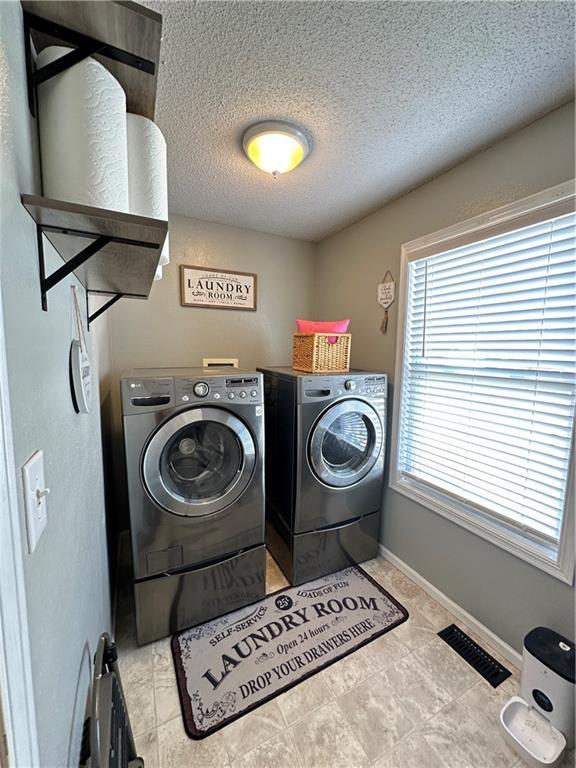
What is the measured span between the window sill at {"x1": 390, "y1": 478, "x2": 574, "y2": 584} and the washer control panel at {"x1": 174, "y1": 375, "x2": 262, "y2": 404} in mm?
1161

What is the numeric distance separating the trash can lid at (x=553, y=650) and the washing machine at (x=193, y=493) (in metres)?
1.24

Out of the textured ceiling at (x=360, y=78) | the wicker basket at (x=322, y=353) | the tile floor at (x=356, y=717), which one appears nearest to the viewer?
the textured ceiling at (x=360, y=78)

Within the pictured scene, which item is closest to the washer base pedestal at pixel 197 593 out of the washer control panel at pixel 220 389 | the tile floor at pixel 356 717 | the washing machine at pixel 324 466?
the tile floor at pixel 356 717

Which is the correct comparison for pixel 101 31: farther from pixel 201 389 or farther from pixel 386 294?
pixel 386 294

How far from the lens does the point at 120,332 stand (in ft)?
7.20

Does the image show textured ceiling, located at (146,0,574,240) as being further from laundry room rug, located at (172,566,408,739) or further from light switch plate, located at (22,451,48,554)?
laundry room rug, located at (172,566,408,739)

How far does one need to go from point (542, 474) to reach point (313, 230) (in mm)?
2217

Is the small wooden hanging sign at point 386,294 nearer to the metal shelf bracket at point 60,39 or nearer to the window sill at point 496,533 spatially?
the window sill at point 496,533

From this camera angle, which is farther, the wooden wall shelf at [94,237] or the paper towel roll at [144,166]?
the paper towel roll at [144,166]

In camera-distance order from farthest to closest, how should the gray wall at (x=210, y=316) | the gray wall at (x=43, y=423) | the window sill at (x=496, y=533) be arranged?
1. the gray wall at (x=210, y=316)
2. the window sill at (x=496, y=533)
3. the gray wall at (x=43, y=423)

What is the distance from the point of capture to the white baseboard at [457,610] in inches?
57.3

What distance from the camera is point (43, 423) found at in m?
0.58

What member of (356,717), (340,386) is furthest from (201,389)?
(356,717)

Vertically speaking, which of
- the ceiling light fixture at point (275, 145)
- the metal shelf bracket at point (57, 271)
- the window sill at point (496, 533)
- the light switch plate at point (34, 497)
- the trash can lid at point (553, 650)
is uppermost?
the ceiling light fixture at point (275, 145)
